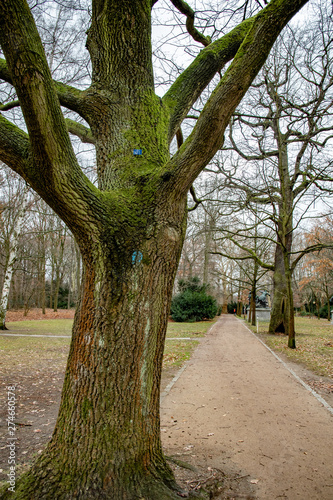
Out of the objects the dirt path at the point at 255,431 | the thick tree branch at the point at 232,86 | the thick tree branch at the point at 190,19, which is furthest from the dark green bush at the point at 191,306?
the thick tree branch at the point at 232,86

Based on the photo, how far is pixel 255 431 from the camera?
3.96 meters

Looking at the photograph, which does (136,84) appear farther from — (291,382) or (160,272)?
(291,382)

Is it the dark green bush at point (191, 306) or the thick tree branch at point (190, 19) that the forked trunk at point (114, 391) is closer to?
the thick tree branch at point (190, 19)

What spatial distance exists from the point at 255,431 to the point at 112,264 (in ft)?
10.4

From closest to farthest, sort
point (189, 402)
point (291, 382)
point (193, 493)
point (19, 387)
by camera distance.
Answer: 1. point (193, 493)
2. point (189, 402)
3. point (19, 387)
4. point (291, 382)

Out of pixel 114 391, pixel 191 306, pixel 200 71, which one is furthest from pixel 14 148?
pixel 191 306

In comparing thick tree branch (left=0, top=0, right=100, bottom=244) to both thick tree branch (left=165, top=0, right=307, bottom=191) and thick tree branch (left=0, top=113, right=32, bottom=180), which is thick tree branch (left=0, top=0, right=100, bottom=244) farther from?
thick tree branch (left=165, top=0, right=307, bottom=191)

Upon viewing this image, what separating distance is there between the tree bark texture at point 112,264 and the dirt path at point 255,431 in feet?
3.52

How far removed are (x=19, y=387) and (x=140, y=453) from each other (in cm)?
428

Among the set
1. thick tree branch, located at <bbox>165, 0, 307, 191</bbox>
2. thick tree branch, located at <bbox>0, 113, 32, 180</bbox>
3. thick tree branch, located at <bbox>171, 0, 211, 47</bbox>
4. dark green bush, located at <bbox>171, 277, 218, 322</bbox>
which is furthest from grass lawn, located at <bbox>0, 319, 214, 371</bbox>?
dark green bush, located at <bbox>171, 277, 218, 322</bbox>

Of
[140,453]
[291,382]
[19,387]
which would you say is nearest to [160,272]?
[140,453]

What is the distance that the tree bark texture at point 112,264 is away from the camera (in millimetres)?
2062

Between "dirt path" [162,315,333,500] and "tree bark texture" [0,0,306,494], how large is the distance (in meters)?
1.07

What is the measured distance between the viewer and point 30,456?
3152 mm
